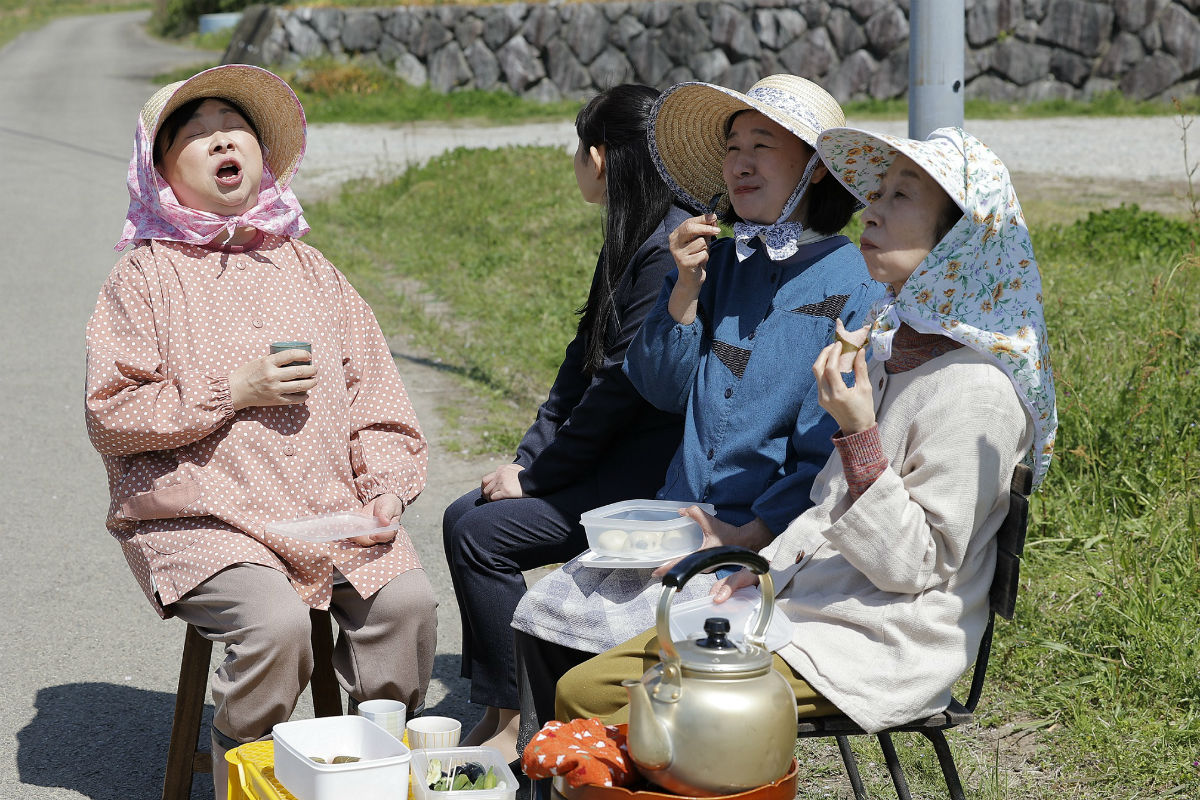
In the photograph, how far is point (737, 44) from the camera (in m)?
19.8

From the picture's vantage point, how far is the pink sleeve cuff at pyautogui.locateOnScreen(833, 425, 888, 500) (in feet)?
7.51

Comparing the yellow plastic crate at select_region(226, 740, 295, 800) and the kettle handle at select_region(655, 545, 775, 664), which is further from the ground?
the kettle handle at select_region(655, 545, 775, 664)

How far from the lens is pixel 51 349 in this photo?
770cm

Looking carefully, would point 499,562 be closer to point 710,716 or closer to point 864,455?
point 864,455

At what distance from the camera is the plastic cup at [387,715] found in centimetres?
253

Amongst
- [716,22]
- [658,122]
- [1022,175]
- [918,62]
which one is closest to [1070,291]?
[918,62]

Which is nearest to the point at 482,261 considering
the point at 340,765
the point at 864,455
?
the point at 864,455

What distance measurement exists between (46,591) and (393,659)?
2.18 metres

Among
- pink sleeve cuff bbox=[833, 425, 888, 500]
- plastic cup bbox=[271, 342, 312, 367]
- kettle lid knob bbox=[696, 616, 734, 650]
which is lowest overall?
kettle lid knob bbox=[696, 616, 734, 650]

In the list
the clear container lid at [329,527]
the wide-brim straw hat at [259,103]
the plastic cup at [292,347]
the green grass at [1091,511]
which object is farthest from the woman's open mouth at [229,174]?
the green grass at [1091,511]

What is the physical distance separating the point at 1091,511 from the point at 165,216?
3.08 metres

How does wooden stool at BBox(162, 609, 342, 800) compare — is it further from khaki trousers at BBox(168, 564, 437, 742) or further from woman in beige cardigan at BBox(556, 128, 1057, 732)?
woman in beige cardigan at BBox(556, 128, 1057, 732)

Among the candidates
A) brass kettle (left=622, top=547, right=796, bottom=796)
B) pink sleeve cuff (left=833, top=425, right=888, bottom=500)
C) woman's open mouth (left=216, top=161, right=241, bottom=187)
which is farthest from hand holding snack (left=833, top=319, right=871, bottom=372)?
woman's open mouth (left=216, top=161, right=241, bottom=187)

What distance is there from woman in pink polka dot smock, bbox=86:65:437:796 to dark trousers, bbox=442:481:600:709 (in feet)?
0.78
